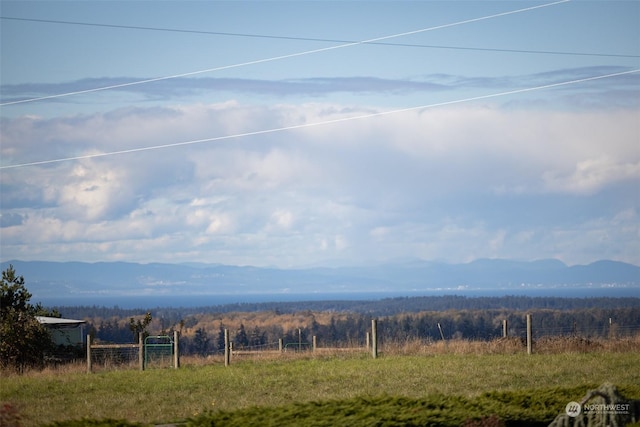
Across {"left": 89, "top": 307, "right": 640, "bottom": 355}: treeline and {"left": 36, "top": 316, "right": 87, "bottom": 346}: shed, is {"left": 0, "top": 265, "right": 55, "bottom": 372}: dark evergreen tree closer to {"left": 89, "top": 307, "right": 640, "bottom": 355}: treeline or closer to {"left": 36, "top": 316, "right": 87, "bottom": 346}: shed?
{"left": 36, "top": 316, "right": 87, "bottom": 346}: shed

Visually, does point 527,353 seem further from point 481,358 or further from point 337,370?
point 337,370

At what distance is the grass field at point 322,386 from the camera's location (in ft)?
52.6

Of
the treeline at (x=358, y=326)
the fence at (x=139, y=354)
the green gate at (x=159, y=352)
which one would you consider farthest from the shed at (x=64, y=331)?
the treeline at (x=358, y=326)

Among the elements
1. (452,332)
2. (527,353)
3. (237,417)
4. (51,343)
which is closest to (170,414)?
(237,417)

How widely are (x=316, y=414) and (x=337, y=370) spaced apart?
14.7 meters

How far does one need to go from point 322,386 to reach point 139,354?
32.9ft

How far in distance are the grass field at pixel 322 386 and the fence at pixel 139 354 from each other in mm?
802

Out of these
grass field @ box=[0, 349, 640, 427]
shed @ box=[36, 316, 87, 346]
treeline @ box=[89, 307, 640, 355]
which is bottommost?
treeline @ box=[89, 307, 640, 355]

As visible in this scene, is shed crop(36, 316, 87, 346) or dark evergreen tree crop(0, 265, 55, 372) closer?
dark evergreen tree crop(0, 265, 55, 372)

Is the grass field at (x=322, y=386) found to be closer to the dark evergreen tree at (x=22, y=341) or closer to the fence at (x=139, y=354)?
the fence at (x=139, y=354)

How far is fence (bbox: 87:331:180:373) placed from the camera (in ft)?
108

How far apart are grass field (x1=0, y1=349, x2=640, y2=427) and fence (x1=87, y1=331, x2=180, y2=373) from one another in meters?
0.80

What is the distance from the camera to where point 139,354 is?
107ft

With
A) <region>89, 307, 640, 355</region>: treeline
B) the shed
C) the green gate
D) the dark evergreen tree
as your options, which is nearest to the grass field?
the green gate
